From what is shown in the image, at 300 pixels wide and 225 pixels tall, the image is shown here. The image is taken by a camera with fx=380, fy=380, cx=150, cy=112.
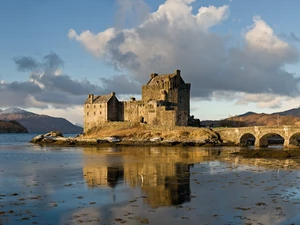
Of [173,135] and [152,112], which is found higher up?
[152,112]

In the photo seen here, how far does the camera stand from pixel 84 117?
76812mm

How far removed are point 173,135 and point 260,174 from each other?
36.5 m

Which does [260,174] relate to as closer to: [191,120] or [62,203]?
[62,203]

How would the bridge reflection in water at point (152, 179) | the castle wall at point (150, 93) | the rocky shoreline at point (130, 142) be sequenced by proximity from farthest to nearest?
the castle wall at point (150, 93)
the rocky shoreline at point (130, 142)
the bridge reflection in water at point (152, 179)

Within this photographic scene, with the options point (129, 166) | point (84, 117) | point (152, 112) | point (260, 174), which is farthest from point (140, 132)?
point (260, 174)

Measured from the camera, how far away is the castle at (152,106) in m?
65.7

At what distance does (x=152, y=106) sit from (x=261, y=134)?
68.6 ft

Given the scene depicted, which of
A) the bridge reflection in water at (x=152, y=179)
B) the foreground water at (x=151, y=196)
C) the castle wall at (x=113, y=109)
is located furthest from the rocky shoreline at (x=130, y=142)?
the foreground water at (x=151, y=196)

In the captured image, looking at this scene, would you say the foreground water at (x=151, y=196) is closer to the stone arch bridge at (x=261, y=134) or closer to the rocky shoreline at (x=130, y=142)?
the stone arch bridge at (x=261, y=134)

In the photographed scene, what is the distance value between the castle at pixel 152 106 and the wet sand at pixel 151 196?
128 ft

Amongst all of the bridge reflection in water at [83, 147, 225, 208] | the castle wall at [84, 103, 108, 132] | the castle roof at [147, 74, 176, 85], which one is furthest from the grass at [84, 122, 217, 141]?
the bridge reflection in water at [83, 147, 225, 208]

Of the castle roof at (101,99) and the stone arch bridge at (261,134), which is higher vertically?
the castle roof at (101,99)

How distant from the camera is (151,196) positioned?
1684 centimetres

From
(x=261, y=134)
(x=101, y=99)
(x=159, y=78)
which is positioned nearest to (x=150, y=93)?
(x=159, y=78)
